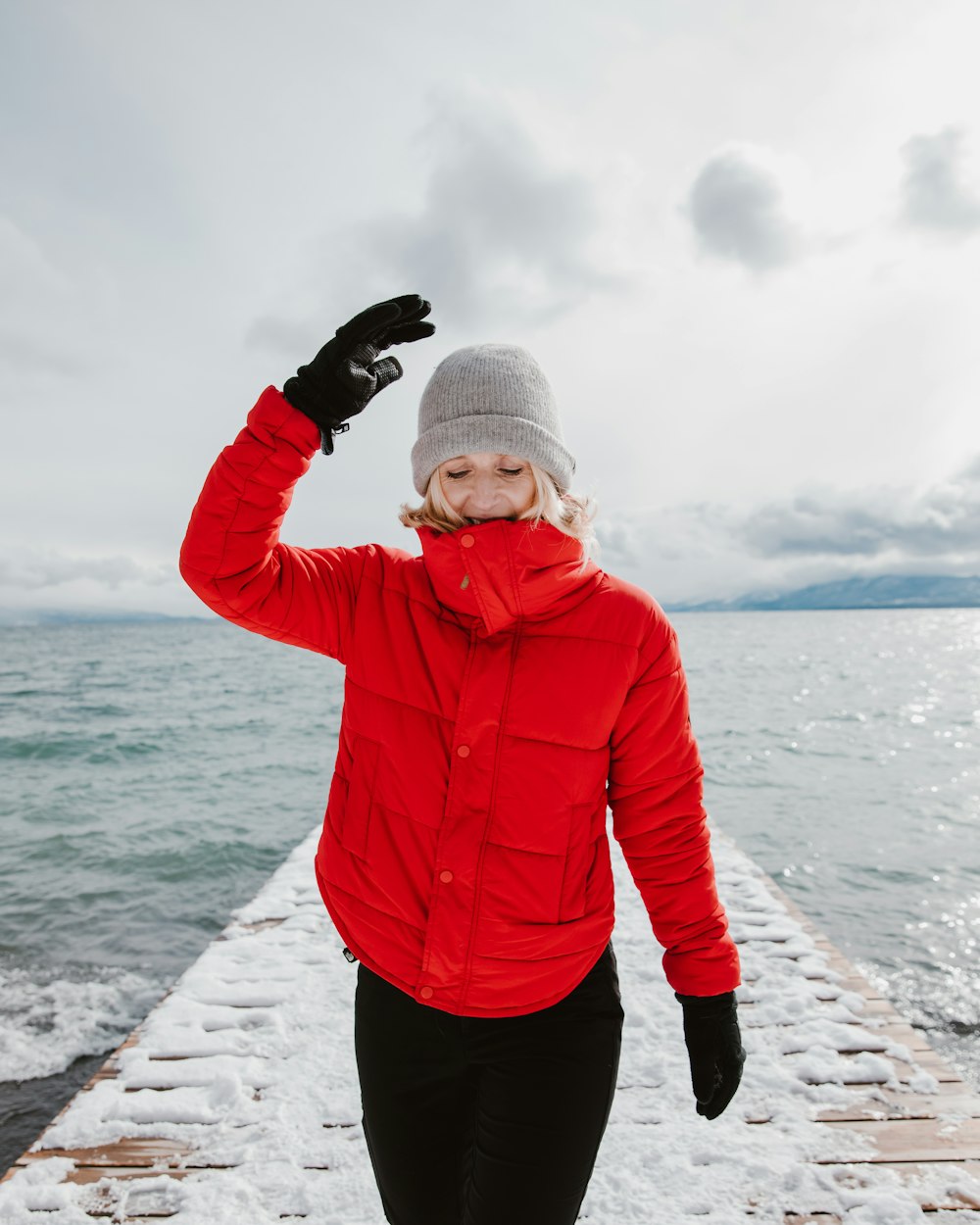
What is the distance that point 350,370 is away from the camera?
70.4 inches

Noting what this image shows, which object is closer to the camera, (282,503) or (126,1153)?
(282,503)

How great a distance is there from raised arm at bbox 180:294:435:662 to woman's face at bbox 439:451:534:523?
0.32 meters

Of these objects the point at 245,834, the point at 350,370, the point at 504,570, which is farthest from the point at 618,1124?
the point at 245,834

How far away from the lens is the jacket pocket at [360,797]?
1.81m

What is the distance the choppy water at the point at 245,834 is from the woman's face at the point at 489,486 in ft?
17.4

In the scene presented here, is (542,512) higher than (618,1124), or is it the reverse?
(542,512)

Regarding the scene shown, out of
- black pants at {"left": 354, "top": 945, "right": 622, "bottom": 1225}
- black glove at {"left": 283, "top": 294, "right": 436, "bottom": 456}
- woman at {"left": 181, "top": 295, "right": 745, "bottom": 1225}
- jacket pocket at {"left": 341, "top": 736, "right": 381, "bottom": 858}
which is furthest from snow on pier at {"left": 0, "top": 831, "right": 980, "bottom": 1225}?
black glove at {"left": 283, "top": 294, "right": 436, "bottom": 456}

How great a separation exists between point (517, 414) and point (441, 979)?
1442mm

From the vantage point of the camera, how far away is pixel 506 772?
172cm

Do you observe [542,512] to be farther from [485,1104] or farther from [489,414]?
[485,1104]

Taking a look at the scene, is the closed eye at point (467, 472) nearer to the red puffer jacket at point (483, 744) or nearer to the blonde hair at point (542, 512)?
the blonde hair at point (542, 512)

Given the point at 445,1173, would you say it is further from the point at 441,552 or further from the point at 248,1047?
the point at 248,1047

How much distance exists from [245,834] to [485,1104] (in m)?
11.2

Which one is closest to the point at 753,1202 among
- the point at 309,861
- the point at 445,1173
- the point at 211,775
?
the point at 445,1173
